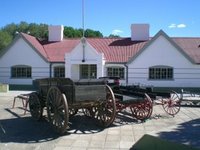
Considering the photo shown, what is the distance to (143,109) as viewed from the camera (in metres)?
14.8

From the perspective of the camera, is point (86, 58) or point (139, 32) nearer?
point (86, 58)

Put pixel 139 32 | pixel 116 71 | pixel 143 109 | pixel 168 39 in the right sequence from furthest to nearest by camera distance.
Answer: pixel 139 32, pixel 116 71, pixel 168 39, pixel 143 109

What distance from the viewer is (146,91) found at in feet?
52.8

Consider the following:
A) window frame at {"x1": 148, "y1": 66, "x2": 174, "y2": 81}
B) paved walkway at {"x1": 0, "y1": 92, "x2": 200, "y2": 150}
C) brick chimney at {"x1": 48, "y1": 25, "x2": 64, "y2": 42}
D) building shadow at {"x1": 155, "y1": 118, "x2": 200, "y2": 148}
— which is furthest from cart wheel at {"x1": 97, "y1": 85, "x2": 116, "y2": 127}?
brick chimney at {"x1": 48, "y1": 25, "x2": 64, "y2": 42}

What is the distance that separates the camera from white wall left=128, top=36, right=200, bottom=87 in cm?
3198

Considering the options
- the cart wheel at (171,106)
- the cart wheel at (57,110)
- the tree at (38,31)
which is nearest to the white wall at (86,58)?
the cart wheel at (171,106)

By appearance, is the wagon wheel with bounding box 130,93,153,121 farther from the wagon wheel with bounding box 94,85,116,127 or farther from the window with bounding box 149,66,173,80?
the window with bounding box 149,66,173,80

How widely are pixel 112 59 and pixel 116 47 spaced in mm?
2254

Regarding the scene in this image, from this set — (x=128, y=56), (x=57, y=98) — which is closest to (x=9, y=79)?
(x=128, y=56)

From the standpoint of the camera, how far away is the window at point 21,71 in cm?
3538

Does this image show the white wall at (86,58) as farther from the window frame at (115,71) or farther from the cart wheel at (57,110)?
the cart wheel at (57,110)

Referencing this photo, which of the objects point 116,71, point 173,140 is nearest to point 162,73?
point 116,71

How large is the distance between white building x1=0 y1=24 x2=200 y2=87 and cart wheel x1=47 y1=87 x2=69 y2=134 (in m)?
20.0

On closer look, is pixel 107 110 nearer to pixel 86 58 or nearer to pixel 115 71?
pixel 86 58
